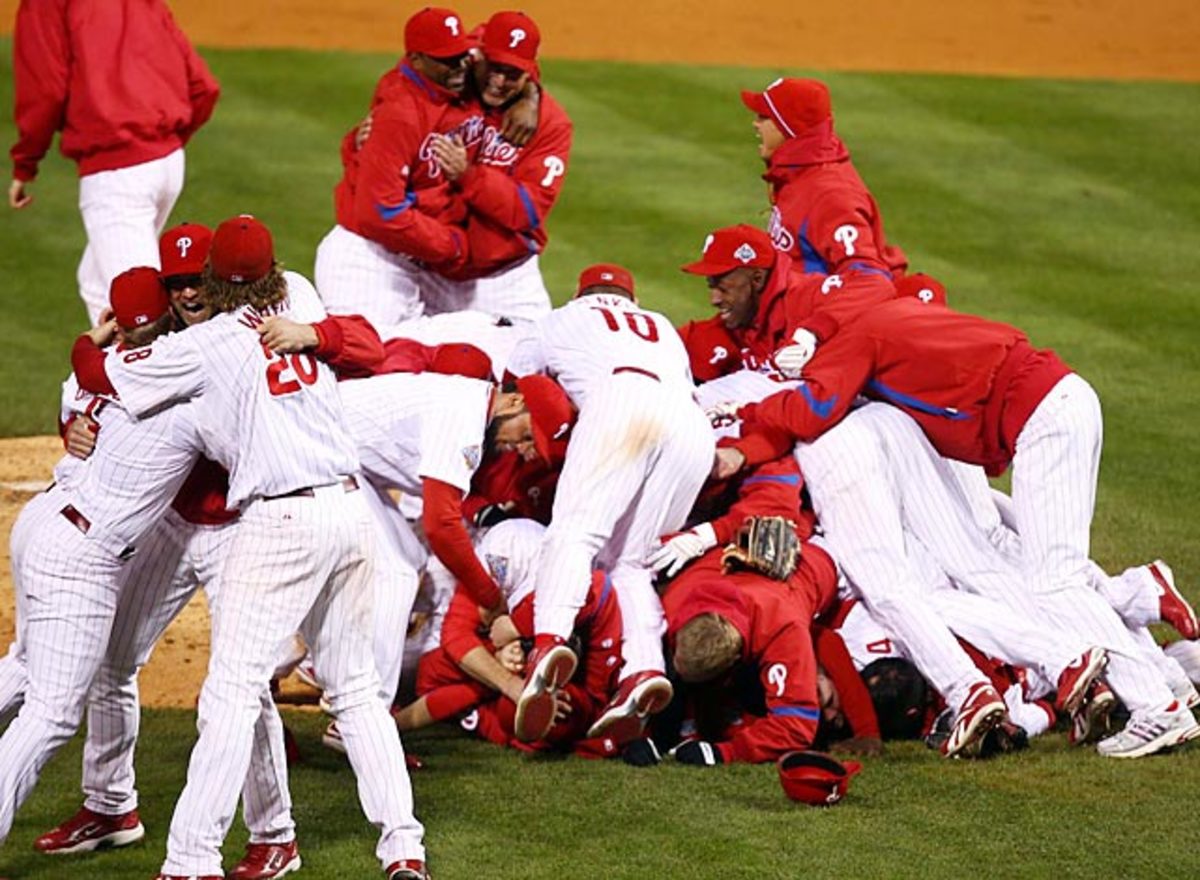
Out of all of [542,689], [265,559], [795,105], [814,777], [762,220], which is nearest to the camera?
[265,559]

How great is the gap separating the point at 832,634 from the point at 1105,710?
2.88ft

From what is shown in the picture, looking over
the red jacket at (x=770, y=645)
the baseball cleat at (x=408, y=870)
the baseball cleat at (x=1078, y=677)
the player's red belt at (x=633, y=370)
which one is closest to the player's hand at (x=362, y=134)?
the player's red belt at (x=633, y=370)

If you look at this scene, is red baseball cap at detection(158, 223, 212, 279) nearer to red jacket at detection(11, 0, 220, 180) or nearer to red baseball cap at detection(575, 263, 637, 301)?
red baseball cap at detection(575, 263, 637, 301)

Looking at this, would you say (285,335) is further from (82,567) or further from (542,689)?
(542,689)

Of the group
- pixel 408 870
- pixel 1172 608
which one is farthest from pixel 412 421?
pixel 1172 608

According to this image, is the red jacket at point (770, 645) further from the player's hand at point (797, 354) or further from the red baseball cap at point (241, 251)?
the red baseball cap at point (241, 251)

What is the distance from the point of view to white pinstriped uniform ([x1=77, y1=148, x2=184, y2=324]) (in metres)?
10.0

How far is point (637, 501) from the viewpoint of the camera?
764cm

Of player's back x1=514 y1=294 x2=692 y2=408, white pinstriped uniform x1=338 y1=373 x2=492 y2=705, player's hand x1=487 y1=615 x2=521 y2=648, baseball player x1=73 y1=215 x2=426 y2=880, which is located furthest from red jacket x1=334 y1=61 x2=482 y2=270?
baseball player x1=73 y1=215 x2=426 y2=880

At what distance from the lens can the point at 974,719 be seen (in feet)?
23.1

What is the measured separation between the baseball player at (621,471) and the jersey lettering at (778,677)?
0.33 meters

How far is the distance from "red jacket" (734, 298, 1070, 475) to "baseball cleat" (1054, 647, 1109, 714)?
805 mm

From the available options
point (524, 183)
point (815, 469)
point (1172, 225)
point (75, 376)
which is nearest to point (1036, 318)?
point (1172, 225)

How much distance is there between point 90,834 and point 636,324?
101 inches
